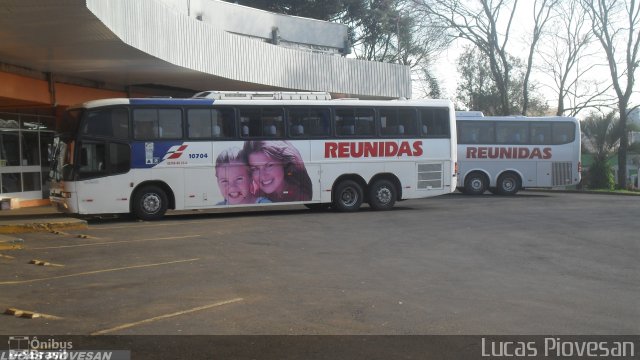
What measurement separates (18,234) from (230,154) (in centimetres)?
592

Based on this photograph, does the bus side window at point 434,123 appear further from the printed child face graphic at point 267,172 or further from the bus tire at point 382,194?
the printed child face graphic at point 267,172

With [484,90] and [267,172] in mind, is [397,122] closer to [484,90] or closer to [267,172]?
[267,172]

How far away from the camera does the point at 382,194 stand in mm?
20000

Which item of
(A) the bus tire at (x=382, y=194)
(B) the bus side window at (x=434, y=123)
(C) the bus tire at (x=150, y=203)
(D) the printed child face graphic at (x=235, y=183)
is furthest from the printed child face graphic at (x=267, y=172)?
(B) the bus side window at (x=434, y=123)

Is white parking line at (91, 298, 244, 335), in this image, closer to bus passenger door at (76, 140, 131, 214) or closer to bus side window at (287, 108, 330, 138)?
bus passenger door at (76, 140, 131, 214)

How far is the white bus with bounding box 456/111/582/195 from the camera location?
2862 centimetres

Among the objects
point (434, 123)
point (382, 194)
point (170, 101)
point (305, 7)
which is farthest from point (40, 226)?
point (305, 7)

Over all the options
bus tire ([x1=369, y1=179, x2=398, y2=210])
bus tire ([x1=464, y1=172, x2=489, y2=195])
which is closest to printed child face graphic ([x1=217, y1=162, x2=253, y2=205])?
bus tire ([x1=369, y1=179, x2=398, y2=210])

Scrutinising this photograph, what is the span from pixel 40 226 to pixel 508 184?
→ 20368 mm

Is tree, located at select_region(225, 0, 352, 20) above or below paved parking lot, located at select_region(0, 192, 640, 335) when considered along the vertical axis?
above

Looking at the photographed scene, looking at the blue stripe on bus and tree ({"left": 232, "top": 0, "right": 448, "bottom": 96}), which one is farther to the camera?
tree ({"left": 232, "top": 0, "right": 448, "bottom": 96})

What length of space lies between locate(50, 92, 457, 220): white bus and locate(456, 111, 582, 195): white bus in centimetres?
850

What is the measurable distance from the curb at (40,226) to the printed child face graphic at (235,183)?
13.4ft

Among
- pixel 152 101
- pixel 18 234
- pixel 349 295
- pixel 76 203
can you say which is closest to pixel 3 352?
pixel 349 295
